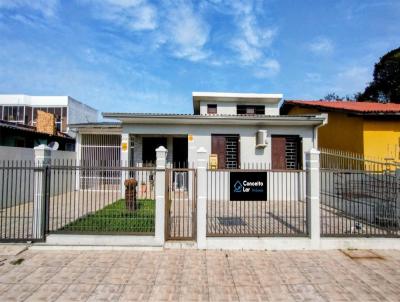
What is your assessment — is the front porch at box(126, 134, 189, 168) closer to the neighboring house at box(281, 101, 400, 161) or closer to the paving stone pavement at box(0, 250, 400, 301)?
the neighboring house at box(281, 101, 400, 161)

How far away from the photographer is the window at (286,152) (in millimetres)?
13320

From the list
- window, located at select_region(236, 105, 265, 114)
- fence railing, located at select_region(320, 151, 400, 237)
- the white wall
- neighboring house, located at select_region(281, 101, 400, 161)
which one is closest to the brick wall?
the white wall

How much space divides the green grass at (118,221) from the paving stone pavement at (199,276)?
82cm

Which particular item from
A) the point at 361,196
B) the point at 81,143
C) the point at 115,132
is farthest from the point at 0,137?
the point at 361,196

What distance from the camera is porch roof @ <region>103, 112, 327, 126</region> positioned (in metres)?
12.2

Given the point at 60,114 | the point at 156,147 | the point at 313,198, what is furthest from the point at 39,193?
the point at 60,114

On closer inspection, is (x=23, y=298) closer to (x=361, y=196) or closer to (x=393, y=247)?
(x=393, y=247)

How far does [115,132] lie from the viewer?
52.0 ft

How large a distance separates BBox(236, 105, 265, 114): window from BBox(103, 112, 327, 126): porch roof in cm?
591

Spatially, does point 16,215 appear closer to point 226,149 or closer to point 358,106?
point 226,149

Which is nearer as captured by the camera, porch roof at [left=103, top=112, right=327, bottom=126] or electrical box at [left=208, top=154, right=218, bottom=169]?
porch roof at [left=103, top=112, right=327, bottom=126]

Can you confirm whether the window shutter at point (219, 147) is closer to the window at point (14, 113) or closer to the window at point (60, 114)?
the window at point (60, 114)

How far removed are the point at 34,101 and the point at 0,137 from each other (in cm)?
1578

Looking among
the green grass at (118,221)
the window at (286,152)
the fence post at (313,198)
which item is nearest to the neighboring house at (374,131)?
the window at (286,152)
